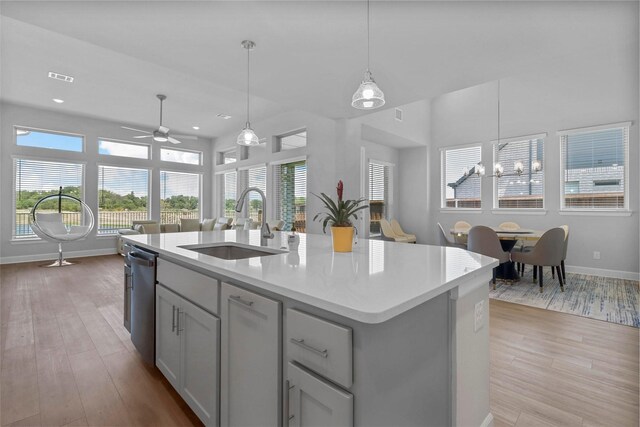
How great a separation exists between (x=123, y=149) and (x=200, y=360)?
7.84 meters

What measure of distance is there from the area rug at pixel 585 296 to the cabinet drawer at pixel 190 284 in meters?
3.69

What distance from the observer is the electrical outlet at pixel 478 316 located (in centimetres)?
141

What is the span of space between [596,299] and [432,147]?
4506 millimetres

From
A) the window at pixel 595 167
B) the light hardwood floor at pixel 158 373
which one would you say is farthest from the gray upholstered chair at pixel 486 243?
the window at pixel 595 167

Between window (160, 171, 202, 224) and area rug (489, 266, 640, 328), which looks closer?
area rug (489, 266, 640, 328)

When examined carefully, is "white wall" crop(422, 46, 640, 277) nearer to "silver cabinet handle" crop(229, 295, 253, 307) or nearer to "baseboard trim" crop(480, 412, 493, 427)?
"baseboard trim" crop(480, 412, 493, 427)

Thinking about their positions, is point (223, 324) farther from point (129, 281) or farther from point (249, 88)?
point (249, 88)

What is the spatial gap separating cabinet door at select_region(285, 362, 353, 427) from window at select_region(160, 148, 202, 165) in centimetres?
858

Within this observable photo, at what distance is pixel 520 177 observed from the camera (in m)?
6.02

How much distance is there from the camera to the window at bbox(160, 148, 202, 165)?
8281mm

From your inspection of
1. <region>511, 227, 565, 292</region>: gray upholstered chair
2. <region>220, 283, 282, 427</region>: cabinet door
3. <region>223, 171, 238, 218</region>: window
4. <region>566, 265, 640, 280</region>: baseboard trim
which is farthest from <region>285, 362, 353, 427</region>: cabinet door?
<region>223, 171, 238, 218</region>: window

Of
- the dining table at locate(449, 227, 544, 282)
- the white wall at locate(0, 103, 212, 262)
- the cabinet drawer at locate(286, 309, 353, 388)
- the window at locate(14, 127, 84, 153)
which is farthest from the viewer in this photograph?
the window at locate(14, 127, 84, 153)

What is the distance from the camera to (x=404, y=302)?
2.82 feet

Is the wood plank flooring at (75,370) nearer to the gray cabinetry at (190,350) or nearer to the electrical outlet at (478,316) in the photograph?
the gray cabinetry at (190,350)
